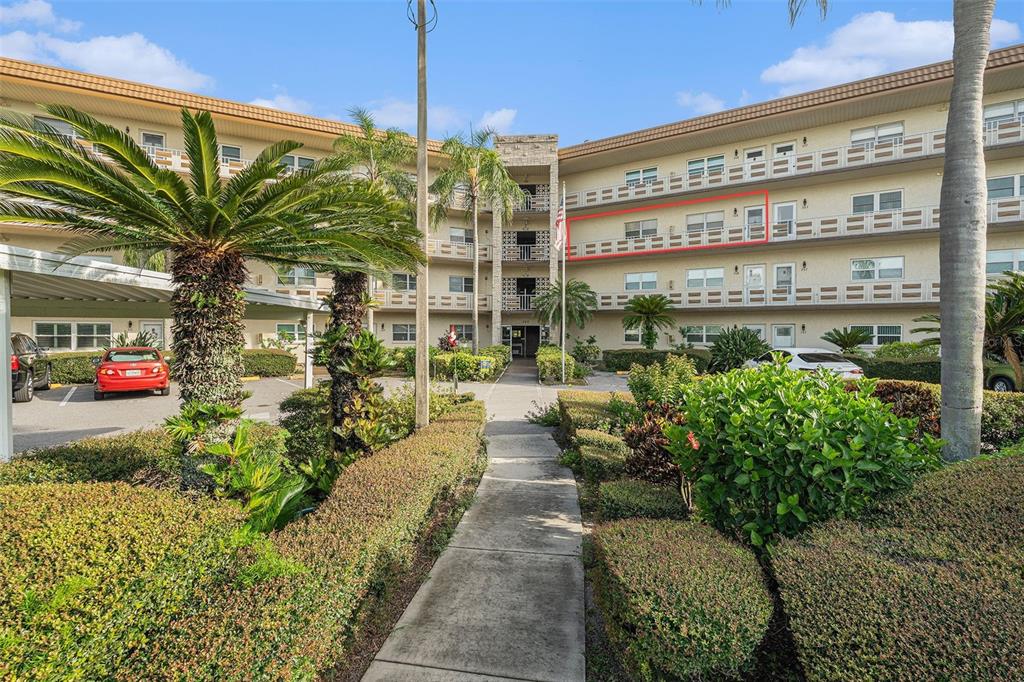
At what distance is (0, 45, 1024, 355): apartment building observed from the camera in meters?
22.0

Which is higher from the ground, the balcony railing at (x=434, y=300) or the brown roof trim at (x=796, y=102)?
the brown roof trim at (x=796, y=102)

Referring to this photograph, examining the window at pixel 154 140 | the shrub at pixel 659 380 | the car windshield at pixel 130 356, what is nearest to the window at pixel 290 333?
the car windshield at pixel 130 356

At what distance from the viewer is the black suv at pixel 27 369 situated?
45.9 feet

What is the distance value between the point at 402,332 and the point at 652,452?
2746 cm

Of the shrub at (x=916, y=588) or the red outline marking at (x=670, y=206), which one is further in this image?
the red outline marking at (x=670, y=206)

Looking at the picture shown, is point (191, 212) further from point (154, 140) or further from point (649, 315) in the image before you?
point (154, 140)

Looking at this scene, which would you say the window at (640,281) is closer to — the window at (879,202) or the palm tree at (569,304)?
the palm tree at (569,304)

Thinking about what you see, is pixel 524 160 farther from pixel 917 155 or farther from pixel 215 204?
pixel 215 204

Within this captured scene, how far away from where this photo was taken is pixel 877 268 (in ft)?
78.9

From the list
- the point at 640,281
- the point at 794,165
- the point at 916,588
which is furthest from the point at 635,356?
the point at 916,588

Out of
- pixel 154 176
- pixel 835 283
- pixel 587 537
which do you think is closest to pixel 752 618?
pixel 587 537

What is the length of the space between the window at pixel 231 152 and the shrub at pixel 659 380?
2719cm

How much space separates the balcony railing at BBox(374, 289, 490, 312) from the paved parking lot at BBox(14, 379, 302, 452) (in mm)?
11717

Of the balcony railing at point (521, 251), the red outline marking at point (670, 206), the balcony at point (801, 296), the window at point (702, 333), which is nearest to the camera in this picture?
the balcony at point (801, 296)
